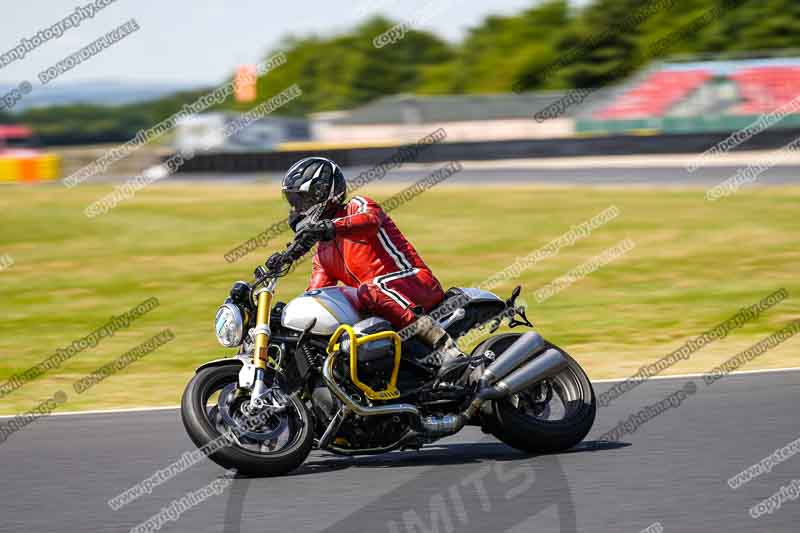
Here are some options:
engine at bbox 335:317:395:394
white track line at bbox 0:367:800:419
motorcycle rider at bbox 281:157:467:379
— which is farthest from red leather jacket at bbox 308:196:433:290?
white track line at bbox 0:367:800:419

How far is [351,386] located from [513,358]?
0.95 m

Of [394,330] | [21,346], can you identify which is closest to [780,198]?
[21,346]

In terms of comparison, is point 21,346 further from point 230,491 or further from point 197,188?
Result: point 197,188

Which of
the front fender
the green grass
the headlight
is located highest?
the headlight

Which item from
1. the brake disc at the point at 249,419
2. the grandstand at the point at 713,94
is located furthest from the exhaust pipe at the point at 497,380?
the grandstand at the point at 713,94

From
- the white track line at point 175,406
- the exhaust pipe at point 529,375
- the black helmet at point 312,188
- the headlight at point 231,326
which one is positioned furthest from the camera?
the white track line at point 175,406

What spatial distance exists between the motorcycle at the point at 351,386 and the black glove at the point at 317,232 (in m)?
0.05

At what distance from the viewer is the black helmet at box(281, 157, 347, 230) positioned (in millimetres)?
6836

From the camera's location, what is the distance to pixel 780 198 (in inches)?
953

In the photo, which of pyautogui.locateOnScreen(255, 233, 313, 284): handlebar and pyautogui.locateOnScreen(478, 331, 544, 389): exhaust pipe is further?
pyautogui.locateOnScreen(478, 331, 544, 389): exhaust pipe

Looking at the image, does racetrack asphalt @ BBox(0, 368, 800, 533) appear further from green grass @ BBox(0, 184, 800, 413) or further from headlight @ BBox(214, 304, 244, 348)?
green grass @ BBox(0, 184, 800, 413)

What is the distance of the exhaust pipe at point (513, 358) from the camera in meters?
6.99

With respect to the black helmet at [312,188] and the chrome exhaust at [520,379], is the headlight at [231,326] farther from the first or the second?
the chrome exhaust at [520,379]

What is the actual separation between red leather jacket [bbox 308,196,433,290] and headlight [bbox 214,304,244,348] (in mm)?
725
